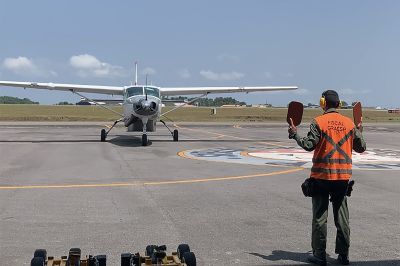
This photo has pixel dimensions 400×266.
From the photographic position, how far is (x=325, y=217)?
5.75m

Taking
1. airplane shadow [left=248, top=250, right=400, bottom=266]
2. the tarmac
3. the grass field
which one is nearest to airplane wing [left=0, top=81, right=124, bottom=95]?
the tarmac

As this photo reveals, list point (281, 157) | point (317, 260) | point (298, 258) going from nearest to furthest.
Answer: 1. point (317, 260)
2. point (298, 258)
3. point (281, 157)

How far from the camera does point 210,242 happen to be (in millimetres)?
6406

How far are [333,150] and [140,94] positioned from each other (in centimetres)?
1812

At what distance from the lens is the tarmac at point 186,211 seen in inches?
241

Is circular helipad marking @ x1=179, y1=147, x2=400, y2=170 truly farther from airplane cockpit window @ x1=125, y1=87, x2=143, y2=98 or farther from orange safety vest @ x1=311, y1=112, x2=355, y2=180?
orange safety vest @ x1=311, y1=112, x2=355, y2=180

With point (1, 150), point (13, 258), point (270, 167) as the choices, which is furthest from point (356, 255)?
point (1, 150)

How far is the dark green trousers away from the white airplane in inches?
628

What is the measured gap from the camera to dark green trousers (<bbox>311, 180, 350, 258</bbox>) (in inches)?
222

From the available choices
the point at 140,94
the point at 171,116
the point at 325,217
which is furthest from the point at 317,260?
the point at 171,116

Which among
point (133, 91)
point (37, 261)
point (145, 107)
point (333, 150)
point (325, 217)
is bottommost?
point (37, 261)

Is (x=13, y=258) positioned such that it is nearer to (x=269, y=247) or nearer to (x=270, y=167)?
(x=269, y=247)

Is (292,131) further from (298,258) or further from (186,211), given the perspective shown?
(186,211)

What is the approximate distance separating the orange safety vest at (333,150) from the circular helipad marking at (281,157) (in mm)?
9672
